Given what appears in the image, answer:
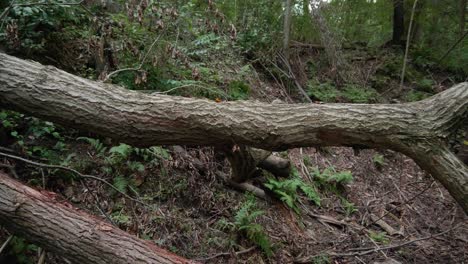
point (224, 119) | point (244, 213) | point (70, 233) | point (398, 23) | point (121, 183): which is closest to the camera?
point (70, 233)

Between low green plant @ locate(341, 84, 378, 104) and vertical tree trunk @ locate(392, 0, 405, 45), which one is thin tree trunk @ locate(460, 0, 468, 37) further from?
low green plant @ locate(341, 84, 378, 104)

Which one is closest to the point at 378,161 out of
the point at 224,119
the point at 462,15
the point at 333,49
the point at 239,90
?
the point at 239,90

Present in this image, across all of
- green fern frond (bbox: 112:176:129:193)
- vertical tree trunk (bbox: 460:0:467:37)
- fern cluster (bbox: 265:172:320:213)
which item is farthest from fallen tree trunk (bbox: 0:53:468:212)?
vertical tree trunk (bbox: 460:0:467:37)

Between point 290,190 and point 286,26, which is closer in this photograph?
point 290,190

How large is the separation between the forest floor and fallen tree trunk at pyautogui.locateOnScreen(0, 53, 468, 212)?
421 millimetres

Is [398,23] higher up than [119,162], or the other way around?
[398,23]

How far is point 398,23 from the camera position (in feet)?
32.6

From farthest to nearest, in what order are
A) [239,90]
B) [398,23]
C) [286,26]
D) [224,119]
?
[398,23]
[286,26]
[239,90]
[224,119]

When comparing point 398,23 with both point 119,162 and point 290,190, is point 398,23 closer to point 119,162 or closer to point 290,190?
point 290,190

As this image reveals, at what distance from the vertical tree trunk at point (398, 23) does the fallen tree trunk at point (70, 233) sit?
9145mm

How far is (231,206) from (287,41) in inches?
178

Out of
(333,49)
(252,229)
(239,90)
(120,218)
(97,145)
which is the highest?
(333,49)

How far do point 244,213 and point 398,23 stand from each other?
326 inches

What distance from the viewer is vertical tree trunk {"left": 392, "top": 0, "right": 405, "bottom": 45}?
9.67 m
